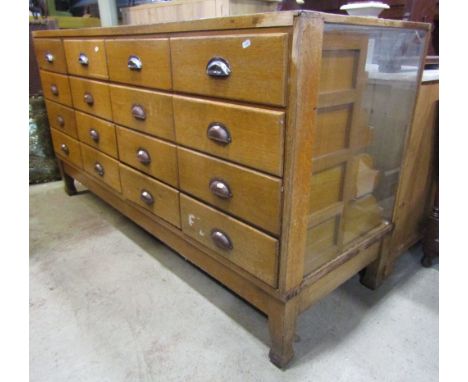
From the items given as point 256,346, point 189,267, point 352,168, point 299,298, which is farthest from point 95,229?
point 352,168

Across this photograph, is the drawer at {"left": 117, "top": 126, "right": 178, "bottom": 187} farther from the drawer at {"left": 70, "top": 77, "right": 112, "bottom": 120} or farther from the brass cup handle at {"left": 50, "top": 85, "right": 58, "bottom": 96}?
the brass cup handle at {"left": 50, "top": 85, "right": 58, "bottom": 96}

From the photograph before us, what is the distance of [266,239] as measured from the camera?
92 cm

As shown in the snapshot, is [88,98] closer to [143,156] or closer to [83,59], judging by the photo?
[83,59]

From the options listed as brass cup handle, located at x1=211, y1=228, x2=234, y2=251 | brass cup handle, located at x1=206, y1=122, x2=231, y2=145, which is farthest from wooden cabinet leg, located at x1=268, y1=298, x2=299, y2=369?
brass cup handle, located at x1=206, y1=122, x2=231, y2=145

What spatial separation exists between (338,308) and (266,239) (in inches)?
20.9

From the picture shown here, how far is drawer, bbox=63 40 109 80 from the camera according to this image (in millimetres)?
1356

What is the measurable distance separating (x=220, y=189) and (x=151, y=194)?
463 mm

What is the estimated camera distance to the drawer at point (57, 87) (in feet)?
5.67

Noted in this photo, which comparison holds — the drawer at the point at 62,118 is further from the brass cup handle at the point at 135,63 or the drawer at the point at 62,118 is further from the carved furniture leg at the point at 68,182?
the brass cup handle at the point at 135,63

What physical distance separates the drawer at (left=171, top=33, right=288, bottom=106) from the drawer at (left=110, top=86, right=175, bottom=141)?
0.44 ft

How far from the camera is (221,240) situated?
1048mm

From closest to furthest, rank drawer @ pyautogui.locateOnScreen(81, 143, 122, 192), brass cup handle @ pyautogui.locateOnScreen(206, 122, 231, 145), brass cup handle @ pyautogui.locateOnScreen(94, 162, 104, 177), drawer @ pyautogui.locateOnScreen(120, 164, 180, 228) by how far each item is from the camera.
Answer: brass cup handle @ pyautogui.locateOnScreen(206, 122, 231, 145)
drawer @ pyautogui.locateOnScreen(120, 164, 180, 228)
drawer @ pyautogui.locateOnScreen(81, 143, 122, 192)
brass cup handle @ pyautogui.locateOnScreen(94, 162, 104, 177)

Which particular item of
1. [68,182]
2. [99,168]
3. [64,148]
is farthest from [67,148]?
[99,168]

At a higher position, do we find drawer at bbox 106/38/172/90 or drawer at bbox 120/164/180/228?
drawer at bbox 106/38/172/90
